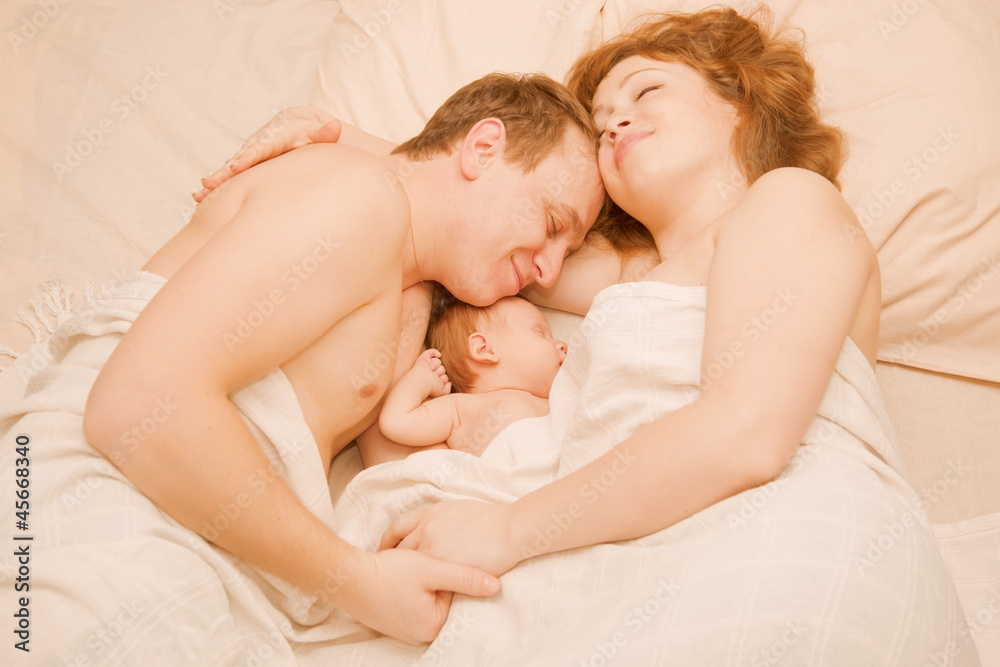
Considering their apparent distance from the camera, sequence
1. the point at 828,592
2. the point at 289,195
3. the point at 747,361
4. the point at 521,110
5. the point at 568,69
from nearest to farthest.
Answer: the point at 828,592
the point at 747,361
the point at 289,195
the point at 521,110
the point at 568,69

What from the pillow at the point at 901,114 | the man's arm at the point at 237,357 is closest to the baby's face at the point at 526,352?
the man's arm at the point at 237,357

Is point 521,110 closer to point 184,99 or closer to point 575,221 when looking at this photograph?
point 575,221

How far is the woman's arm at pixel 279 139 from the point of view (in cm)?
157

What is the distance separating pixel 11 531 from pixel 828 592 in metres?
1.18

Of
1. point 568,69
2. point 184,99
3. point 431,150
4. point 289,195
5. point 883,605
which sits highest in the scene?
point 184,99

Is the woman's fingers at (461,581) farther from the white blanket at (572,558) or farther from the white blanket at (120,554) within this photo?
the white blanket at (120,554)

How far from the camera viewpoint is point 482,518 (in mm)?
1356

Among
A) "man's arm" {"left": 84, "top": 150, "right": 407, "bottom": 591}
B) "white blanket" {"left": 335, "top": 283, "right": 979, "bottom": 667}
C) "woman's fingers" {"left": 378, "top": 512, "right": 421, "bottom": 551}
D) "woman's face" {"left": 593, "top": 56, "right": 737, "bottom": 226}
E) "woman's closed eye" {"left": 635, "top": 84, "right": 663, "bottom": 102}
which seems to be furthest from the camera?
"woman's closed eye" {"left": 635, "top": 84, "right": 663, "bottom": 102}

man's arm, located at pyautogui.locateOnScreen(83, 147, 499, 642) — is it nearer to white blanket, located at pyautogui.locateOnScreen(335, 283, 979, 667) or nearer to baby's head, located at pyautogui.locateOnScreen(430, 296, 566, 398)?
white blanket, located at pyautogui.locateOnScreen(335, 283, 979, 667)

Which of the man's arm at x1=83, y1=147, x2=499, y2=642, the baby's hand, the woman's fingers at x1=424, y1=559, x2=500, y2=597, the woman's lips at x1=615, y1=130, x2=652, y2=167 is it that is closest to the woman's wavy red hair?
the woman's lips at x1=615, y1=130, x2=652, y2=167

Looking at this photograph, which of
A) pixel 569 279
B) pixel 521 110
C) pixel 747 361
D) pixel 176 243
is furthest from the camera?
pixel 569 279

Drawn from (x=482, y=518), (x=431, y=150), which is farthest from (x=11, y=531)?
(x=431, y=150)

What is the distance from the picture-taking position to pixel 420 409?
1.63 meters

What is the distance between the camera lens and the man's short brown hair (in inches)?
63.2
